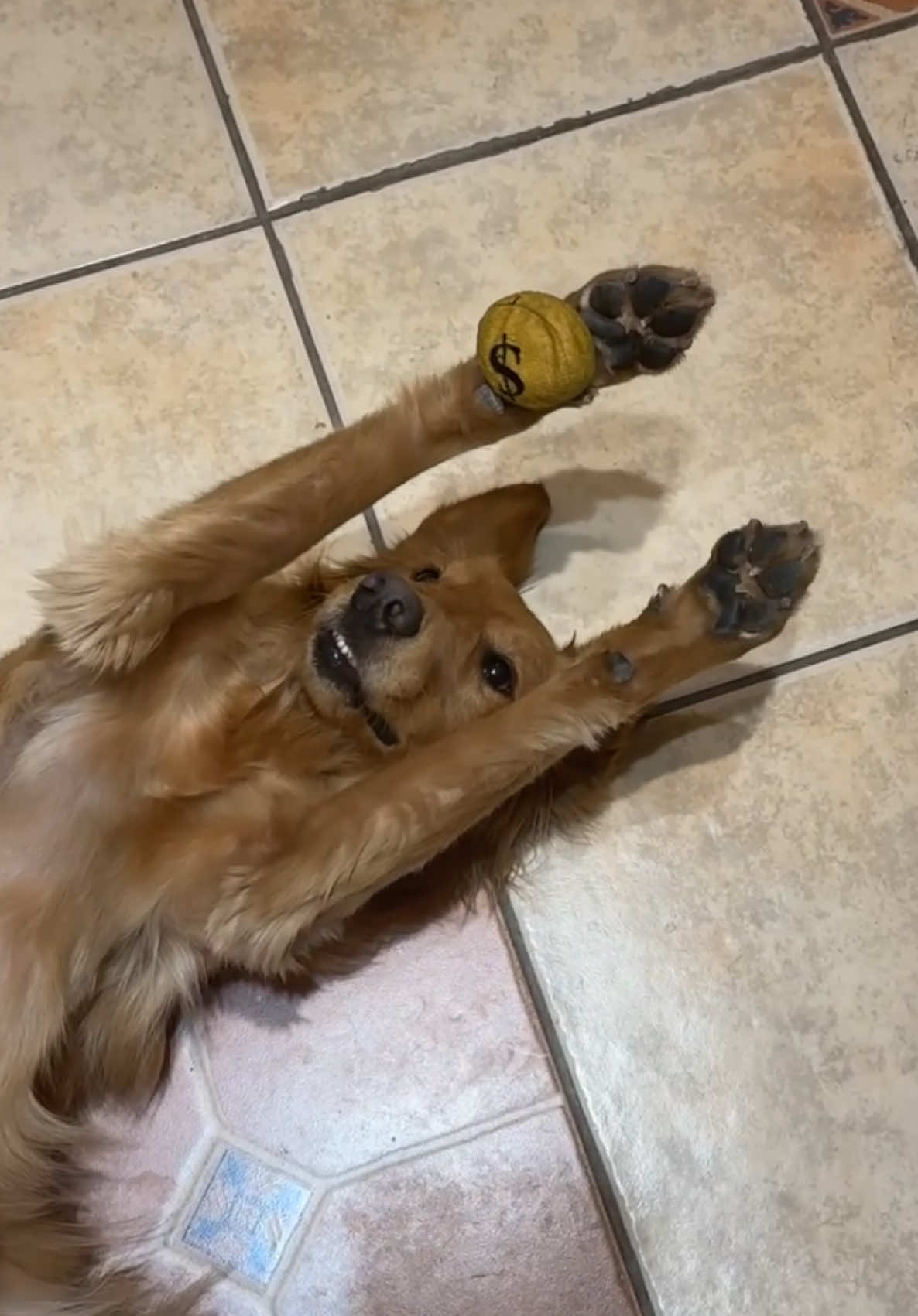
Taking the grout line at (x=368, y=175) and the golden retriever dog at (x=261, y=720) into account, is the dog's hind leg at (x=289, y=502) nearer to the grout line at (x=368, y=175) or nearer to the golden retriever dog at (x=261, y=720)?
the golden retriever dog at (x=261, y=720)

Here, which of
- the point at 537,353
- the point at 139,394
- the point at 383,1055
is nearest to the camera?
the point at 537,353

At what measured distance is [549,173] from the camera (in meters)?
1.81

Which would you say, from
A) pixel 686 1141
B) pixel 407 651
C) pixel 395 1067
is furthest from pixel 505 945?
pixel 407 651

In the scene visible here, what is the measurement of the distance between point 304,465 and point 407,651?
0.21 meters

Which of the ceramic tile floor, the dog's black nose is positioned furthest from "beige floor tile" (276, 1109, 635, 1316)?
the dog's black nose

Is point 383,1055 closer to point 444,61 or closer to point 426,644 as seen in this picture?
point 426,644

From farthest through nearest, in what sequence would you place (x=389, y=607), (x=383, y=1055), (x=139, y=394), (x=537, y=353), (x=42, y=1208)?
(x=139, y=394) → (x=383, y=1055) → (x=42, y=1208) → (x=389, y=607) → (x=537, y=353)


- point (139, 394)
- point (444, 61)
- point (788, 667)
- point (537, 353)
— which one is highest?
point (444, 61)

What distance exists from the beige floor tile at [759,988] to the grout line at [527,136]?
30.3 inches

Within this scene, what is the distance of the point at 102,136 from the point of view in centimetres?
182

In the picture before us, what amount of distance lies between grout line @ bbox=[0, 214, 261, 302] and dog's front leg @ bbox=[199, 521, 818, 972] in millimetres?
Result: 771

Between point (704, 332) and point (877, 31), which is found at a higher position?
point (877, 31)

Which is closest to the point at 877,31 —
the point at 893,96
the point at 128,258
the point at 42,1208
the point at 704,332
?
→ the point at 893,96

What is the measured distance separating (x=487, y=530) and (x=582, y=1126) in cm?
69
